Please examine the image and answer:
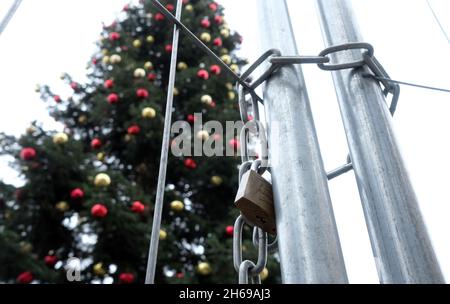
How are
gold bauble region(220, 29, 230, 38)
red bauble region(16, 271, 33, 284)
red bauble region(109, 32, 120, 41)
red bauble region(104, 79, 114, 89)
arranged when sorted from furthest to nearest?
1. gold bauble region(220, 29, 230, 38)
2. red bauble region(109, 32, 120, 41)
3. red bauble region(104, 79, 114, 89)
4. red bauble region(16, 271, 33, 284)

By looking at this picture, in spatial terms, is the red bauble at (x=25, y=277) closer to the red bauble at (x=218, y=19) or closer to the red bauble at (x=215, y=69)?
the red bauble at (x=215, y=69)

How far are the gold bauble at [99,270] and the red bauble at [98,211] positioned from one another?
16 cm

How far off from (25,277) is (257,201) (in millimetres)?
995

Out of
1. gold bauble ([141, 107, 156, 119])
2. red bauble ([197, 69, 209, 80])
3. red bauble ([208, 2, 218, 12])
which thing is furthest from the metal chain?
red bauble ([208, 2, 218, 12])

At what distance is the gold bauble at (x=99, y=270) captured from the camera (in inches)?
48.9

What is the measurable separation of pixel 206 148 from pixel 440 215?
1.07 m

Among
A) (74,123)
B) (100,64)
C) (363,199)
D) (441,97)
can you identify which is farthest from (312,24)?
(100,64)

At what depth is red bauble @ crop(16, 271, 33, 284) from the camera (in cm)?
103

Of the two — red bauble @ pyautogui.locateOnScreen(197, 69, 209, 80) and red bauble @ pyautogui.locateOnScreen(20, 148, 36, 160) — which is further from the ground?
red bauble @ pyautogui.locateOnScreen(197, 69, 209, 80)

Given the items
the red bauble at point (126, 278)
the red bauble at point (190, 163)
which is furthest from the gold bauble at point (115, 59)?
the red bauble at point (126, 278)

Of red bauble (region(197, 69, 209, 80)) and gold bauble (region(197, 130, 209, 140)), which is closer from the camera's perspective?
gold bauble (region(197, 130, 209, 140))

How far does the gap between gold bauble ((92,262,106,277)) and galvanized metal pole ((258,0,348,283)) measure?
1.12m

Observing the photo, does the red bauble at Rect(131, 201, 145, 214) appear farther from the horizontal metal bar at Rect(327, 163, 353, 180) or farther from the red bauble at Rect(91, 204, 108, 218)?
the horizontal metal bar at Rect(327, 163, 353, 180)

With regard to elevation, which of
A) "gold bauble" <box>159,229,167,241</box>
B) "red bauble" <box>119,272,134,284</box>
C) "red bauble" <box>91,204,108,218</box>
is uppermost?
"red bauble" <box>91,204,108,218</box>
